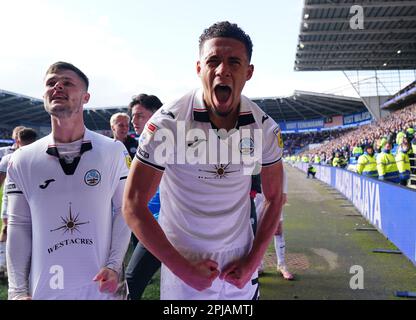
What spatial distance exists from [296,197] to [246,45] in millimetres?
11675

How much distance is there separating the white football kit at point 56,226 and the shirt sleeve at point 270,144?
89cm

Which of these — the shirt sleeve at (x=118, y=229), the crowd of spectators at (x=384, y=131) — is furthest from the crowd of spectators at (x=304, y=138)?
the shirt sleeve at (x=118, y=229)

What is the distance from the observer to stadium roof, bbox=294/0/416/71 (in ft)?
58.1

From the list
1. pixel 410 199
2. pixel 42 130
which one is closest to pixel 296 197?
pixel 410 199

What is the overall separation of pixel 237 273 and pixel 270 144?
1.94 ft

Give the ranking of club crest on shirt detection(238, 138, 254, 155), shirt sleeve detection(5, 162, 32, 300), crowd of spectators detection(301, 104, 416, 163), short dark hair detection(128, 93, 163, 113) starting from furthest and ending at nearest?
crowd of spectators detection(301, 104, 416, 163) < short dark hair detection(128, 93, 163, 113) < shirt sleeve detection(5, 162, 32, 300) < club crest on shirt detection(238, 138, 254, 155)

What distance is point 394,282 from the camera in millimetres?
4219

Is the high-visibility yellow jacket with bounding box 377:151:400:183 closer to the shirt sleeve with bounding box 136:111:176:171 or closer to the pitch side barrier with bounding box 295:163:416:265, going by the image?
the pitch side barrier with bounding box 295:163:416:265

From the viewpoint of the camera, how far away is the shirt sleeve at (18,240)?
1.71 m

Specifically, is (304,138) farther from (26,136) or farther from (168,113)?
(168,113)

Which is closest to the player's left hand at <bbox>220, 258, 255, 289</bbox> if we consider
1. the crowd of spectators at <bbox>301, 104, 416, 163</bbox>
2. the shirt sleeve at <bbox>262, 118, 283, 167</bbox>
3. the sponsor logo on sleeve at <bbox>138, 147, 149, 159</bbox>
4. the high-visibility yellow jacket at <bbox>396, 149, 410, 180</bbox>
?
the shirt sleeve at <bbox>262, 118, 283, 167</bbox>

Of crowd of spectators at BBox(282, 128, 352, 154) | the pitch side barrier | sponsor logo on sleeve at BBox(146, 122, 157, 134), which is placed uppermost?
crowd of spectators at BBox(282, 128, 352, 154)

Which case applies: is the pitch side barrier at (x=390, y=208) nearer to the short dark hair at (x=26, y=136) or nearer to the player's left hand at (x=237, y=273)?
the player's left hand at (x=237, y=273)

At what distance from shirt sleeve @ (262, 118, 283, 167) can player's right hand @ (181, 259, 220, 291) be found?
512mm
